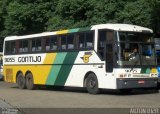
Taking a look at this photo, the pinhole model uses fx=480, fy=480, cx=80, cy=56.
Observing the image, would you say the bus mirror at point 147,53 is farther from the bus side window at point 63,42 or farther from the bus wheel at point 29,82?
the bus wheel at point 29,82

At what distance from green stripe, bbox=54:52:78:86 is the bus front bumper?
11.4 feet

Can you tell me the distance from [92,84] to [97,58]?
129 cm

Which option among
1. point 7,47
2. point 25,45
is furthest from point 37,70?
point 7,47

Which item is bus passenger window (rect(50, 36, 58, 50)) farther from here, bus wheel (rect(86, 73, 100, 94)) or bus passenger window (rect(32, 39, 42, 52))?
bus wheel (rect(86, 73, 100, 94))

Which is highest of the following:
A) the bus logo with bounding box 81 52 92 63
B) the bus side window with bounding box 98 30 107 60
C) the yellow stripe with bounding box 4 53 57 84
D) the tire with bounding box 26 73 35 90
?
the bus side window with bounding box 98 30 107 60

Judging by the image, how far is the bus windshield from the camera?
20.7 metres

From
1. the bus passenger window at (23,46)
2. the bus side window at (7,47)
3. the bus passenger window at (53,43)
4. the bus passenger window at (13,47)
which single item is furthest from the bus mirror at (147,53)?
the bus side window at (7,47)

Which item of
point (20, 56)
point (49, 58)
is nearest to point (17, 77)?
point (20, 56)

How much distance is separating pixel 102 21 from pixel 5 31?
14.0 meters

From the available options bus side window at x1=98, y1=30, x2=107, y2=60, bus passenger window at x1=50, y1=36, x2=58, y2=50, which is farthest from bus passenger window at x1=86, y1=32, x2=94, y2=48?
bus passenger window at x1=50, y1=36, x2=58, y2=50

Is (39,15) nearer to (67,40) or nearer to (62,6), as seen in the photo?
(62,6)

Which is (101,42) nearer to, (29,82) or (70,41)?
(70,41)

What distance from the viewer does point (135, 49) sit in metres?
21.1

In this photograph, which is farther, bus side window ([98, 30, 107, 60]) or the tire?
the tire
